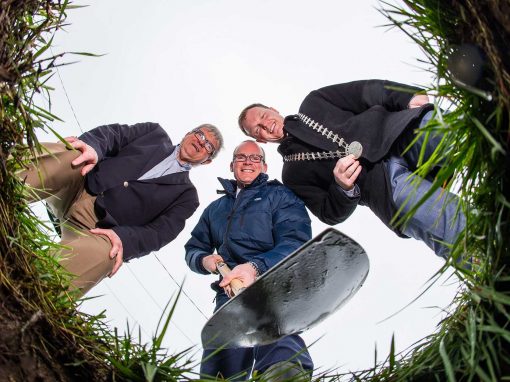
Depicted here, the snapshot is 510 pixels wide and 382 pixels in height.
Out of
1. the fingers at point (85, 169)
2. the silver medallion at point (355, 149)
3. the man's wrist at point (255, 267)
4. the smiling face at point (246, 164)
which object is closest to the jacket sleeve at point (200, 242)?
the smiling face at point (246, 164)

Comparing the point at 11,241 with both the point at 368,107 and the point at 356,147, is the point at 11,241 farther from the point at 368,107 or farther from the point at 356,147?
the point at 368,107

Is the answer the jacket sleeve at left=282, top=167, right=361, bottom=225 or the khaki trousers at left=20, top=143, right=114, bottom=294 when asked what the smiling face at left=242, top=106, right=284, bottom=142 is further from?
the khaki trousers at left=20, top=143, right=114, bottom=294

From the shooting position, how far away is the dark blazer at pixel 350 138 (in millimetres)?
2381

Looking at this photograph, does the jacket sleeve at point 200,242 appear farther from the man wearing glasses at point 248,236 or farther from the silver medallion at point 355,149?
the silver medallion at point 355,149

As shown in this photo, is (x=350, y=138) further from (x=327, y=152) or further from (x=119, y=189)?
(x=119, y=189)

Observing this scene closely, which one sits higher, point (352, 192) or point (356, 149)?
point (356, 149)

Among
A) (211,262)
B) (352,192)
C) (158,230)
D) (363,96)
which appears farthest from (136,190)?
(363,96)

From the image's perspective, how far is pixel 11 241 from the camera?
118cm

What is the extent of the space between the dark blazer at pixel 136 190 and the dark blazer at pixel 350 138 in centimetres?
62

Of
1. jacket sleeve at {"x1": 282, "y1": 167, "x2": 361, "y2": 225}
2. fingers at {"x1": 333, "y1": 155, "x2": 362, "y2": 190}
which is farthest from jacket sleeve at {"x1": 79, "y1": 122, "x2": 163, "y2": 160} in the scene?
fingers at {"x1": 333, "y1": 155, "x2": 362, "y2": 190}

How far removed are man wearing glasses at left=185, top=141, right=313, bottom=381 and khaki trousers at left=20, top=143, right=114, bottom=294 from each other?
0.55 m

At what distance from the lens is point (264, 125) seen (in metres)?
3.03

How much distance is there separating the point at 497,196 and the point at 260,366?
58.3 inches

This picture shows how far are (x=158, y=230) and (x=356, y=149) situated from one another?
1113 millimetres
